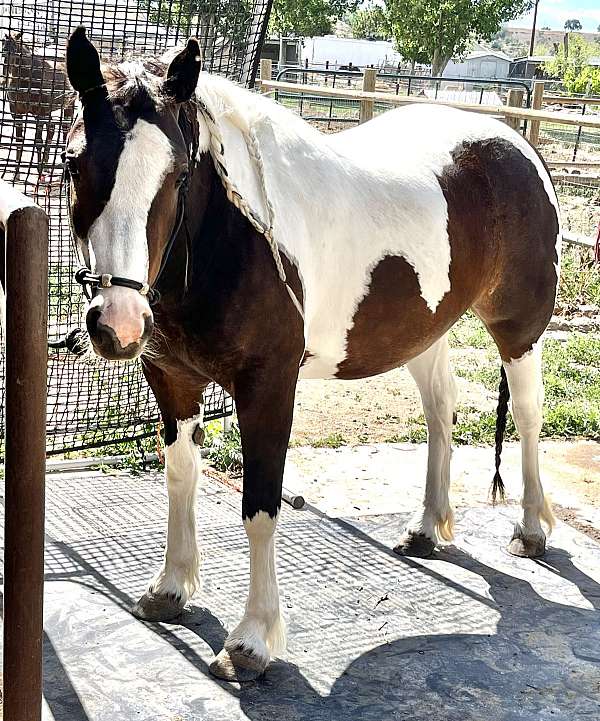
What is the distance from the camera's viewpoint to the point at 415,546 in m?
3.61

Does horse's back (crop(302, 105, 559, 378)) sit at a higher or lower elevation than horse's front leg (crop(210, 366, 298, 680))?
higher

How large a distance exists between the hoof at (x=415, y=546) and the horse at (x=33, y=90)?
1.97 m

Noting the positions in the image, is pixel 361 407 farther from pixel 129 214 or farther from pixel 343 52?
pixel 343 52

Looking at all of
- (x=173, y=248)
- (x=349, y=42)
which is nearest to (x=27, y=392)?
(x=173, y=248)

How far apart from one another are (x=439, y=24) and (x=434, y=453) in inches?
1826

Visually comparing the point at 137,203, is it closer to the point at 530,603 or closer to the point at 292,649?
the point at 292,649

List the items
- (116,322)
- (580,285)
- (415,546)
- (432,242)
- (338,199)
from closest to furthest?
(116,322) → (338,199) → (432,242) → (415,546) → (580,285)

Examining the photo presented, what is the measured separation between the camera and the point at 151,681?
8.73 feet

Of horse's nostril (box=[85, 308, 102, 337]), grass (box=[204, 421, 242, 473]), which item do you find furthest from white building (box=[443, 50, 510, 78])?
horse's nostril (box=[85, 308, 102, 337])

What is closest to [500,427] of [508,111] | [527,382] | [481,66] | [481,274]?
[527,382]

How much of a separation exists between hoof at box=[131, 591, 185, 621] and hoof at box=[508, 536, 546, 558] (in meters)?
1.36

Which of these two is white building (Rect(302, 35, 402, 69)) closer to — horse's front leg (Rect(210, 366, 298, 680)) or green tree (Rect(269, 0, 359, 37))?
green tree (Rect(269, 0, 359, 37))

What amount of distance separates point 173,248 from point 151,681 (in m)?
1.23

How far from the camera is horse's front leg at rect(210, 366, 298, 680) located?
2670 millimetres
